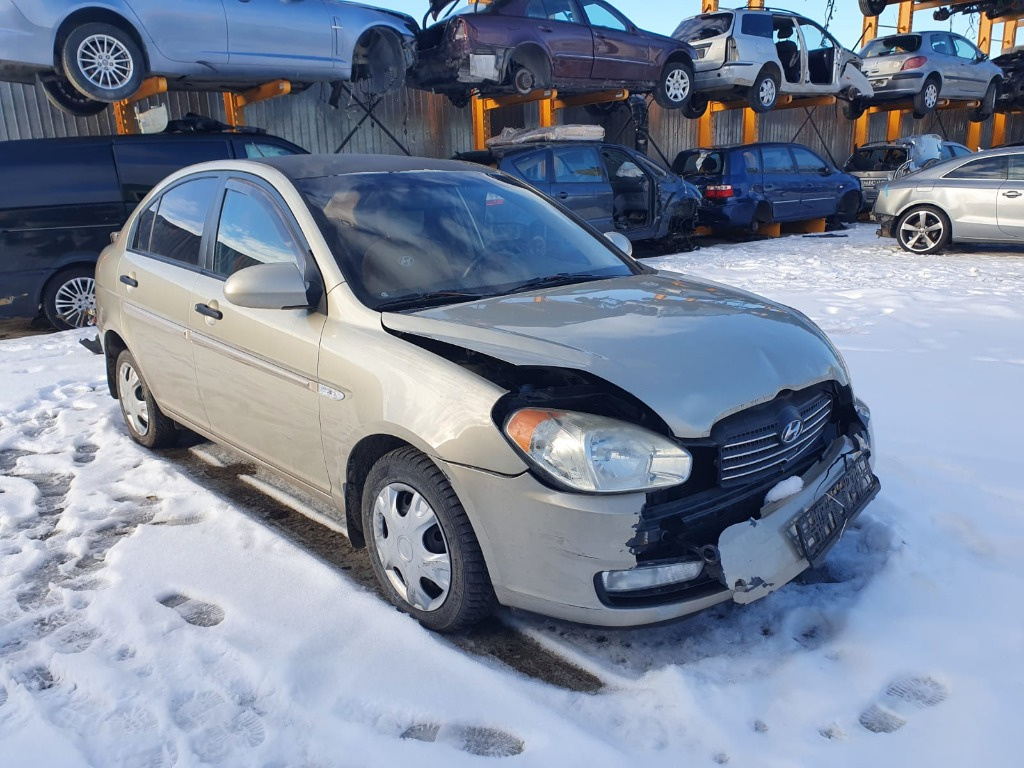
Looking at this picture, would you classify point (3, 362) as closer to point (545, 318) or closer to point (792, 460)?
point (545, 318)

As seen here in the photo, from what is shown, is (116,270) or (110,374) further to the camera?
(110,374)

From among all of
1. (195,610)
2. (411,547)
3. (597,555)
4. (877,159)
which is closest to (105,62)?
(195,610)

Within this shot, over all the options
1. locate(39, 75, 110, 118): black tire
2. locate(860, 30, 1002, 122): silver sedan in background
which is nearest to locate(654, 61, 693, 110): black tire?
locate(860, 30, 1002, 122): silver sedan in background

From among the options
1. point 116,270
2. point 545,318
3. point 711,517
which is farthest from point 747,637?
point 116,270

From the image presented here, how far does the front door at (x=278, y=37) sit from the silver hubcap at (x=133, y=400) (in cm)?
570

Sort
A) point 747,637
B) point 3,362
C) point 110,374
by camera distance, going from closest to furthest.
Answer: point 747,637 → point 110,374 → point 3,362

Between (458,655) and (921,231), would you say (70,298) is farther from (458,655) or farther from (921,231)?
(921,231)

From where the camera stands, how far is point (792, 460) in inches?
104

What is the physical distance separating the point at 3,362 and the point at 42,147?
2.07m

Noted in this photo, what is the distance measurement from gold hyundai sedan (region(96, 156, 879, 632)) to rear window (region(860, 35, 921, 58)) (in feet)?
60.6

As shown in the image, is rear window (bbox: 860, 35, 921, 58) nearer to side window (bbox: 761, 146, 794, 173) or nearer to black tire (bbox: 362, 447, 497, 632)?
side window (bbox: 761, 146, 794, 173)

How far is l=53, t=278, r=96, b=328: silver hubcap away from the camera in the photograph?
24.5 feet

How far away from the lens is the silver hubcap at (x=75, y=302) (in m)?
7.46

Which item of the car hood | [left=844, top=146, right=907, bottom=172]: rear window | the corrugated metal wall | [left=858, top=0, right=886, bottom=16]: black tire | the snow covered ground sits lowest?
the snow covered ground
